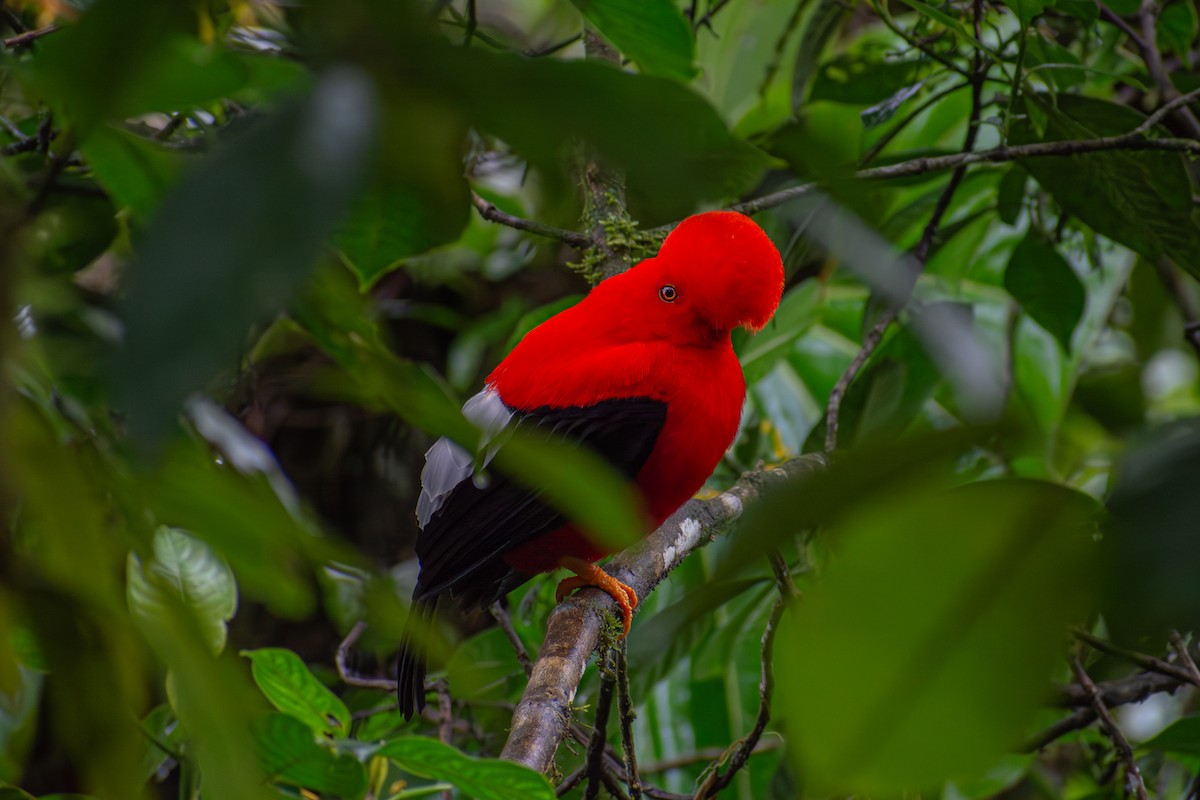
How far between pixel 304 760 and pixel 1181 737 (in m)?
1.18

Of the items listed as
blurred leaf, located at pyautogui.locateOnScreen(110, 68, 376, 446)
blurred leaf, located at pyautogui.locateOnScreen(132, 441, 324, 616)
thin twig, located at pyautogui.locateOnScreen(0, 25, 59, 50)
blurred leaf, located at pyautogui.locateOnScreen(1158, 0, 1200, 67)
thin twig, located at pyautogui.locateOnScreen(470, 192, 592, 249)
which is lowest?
thin twig, located at pyautogui.locateOnScreen(470, 192, 592, 249)

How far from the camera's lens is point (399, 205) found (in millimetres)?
615

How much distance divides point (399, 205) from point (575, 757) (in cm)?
134

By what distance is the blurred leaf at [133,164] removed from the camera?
501 millimetres

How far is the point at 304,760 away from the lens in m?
1.06

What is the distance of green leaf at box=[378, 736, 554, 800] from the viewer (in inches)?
32.9

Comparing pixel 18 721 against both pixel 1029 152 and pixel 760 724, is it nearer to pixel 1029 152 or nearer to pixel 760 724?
pixel 760 724

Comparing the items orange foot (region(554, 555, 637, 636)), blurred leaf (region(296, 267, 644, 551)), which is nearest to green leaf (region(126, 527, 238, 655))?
orange foot (region(554, 555, 637, 636))

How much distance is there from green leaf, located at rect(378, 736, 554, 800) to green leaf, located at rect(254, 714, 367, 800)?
5.7 inches

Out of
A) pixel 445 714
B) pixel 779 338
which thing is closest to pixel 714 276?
pixel 779 338

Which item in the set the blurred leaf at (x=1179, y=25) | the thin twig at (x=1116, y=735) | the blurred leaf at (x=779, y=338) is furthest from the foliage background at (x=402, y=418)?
the blurred leaf at (x=1179, y=25)

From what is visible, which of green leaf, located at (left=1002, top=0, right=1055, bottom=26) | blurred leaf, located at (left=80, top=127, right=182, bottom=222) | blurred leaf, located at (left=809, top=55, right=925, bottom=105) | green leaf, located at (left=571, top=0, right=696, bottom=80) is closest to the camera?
blurred leaf, located at (left=80, top=127, right=182, bottom=222)

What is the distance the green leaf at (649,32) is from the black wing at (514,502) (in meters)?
0.63

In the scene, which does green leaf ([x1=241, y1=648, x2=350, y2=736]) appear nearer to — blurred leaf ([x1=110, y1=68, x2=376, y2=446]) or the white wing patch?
the white wing patch
